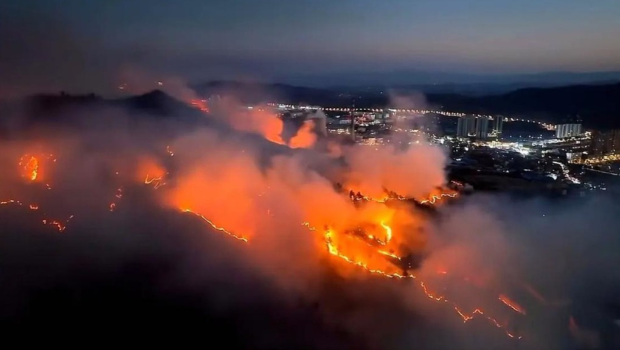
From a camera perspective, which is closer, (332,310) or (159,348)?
(159,348)

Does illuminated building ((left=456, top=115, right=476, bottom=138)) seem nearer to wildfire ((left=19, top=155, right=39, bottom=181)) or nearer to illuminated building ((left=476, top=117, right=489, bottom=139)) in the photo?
illuminated building ((left=476, top=117, right=489, bottom=139))

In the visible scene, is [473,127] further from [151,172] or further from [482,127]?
[151,172]

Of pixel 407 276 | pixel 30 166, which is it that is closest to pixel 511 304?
pixel 407 276

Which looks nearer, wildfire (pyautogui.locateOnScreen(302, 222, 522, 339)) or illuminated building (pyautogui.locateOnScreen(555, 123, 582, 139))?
wildfire (pyautogui.locateOnScreen(302, 222, 522, 339))

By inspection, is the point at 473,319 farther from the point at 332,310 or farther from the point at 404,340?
the point at 332,310

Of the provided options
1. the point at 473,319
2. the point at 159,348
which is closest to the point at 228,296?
the point at 159,348

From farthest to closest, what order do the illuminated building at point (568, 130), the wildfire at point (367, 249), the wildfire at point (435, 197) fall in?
1. the illuminated building at point (568, 130)
2. the wildfire at point (435, 197)
3. the wildfire at point (367, 249)

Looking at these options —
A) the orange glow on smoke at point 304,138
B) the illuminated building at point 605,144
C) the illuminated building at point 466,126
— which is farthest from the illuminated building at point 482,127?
the orange glow on smoke at point 304,138

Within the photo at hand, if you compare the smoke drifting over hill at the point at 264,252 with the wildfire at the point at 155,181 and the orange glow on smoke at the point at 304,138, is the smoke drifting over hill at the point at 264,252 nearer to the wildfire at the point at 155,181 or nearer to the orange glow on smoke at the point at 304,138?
the wildfire at the point at 155,181

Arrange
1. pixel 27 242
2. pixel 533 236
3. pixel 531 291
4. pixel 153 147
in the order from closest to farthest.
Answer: pixel 531 291, pixel 27 242, pixel 533 236, pixel 153 147

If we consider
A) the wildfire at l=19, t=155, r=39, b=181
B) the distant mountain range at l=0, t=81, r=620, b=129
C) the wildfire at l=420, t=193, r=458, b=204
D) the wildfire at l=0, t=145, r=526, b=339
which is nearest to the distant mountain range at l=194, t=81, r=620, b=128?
the distant mountain range at l=0, t=81, r=620, b=129

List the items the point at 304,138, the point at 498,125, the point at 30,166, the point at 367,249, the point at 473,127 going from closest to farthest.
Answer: the point at 367,249 → the point at 30,166 → the point at 304,138 → the point at 473,127 → the point at 498,125
